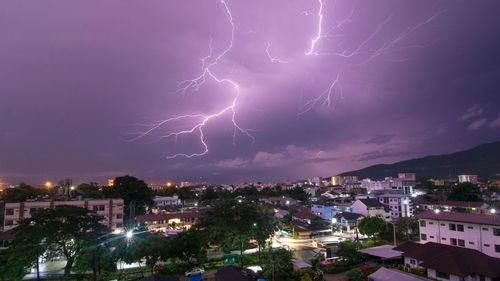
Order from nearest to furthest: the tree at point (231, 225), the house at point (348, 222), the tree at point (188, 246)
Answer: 1. the tree at point (188, 246)
2. the tree at point (231, 225)
3. the house at point (348, 222)

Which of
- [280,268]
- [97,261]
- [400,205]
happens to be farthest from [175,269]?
[400,205]

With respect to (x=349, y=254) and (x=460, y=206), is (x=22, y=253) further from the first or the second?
(x=460, y=206)

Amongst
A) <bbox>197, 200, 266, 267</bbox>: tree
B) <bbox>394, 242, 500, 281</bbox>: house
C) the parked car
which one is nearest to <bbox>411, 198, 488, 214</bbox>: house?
<bbox>394, 242, 500, 281</bbox>: house

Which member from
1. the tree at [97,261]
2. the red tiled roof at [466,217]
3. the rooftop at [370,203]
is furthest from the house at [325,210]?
the tree at [97,261]

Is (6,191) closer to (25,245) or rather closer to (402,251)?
(25,245)

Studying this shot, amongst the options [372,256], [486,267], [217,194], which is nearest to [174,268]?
[372,256]

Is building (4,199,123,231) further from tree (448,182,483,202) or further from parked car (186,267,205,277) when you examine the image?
tree (448,182,483,202)

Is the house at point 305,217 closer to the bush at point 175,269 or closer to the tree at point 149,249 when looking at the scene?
the bush at point 175,269
